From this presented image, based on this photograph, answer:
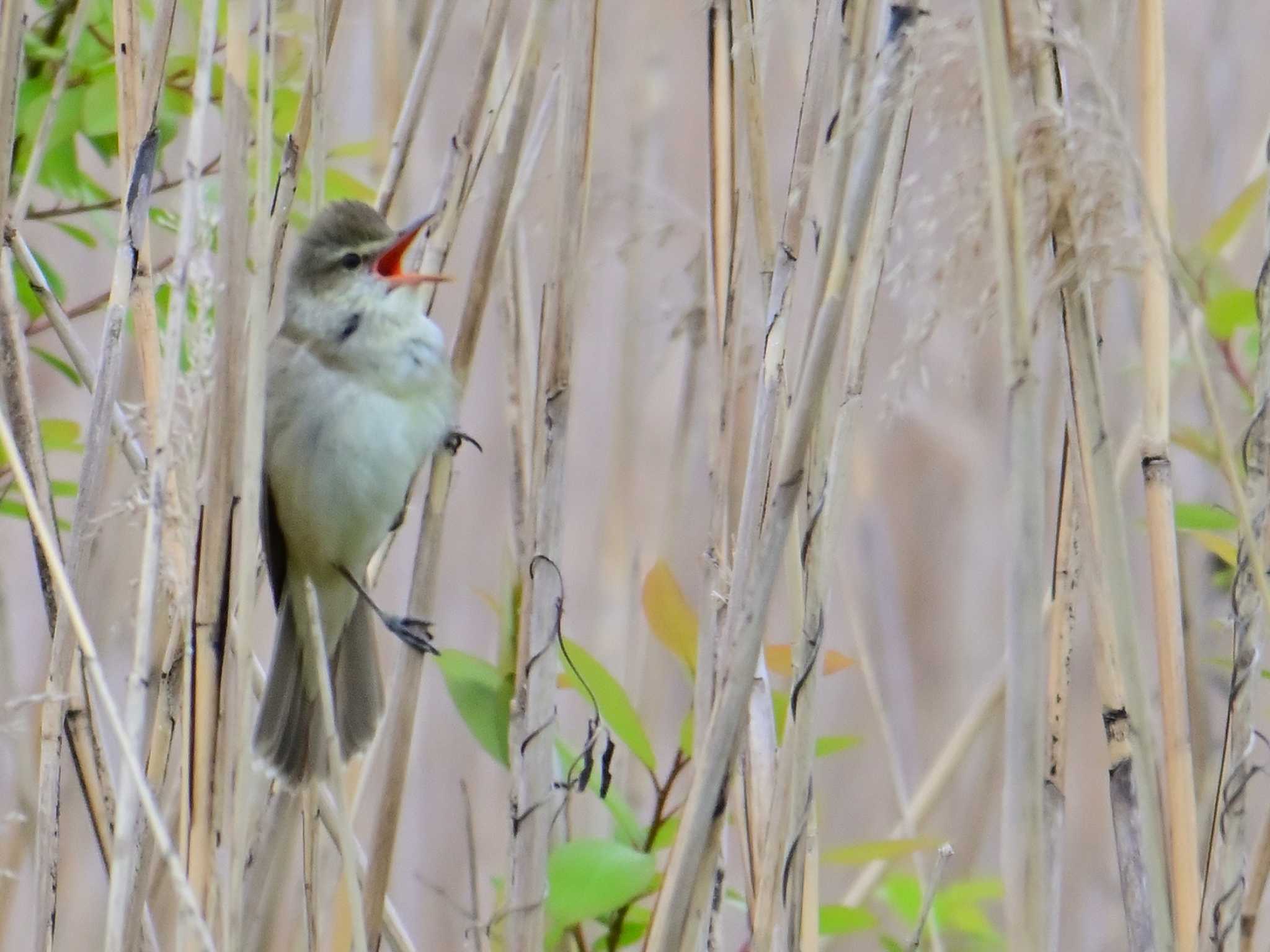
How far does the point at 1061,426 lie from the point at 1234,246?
0.29 m

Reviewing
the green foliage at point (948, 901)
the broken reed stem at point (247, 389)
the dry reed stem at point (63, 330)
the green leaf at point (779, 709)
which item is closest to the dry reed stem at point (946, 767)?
the green foliage at point (948, 901)

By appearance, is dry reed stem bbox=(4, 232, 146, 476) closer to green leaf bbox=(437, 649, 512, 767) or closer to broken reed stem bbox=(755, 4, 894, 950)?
green leaf bbox=(437, 649, 512, 767)

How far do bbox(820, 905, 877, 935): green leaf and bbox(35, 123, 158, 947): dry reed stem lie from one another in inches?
26.0

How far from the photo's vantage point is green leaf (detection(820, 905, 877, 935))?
4.35ft

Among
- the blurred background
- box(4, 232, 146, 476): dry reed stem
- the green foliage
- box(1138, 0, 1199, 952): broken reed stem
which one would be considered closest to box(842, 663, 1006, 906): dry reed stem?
the blurred background

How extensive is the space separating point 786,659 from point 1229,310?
54 cm

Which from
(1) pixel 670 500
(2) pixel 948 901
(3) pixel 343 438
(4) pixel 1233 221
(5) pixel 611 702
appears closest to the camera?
(5) pixel 611 702

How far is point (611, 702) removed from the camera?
127 centimetres

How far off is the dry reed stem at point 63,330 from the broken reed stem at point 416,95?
33cm

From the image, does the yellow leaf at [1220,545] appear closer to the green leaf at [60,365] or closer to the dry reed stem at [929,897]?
the dry reed stem at [929,897]

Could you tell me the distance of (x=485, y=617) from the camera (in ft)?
9.75

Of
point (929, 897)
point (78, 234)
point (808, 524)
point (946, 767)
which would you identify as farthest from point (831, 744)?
point (78, 234)

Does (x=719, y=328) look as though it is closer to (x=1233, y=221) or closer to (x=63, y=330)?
(x=1233, y=221)

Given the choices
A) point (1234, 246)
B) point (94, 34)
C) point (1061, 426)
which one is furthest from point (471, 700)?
point (1234, 246)
